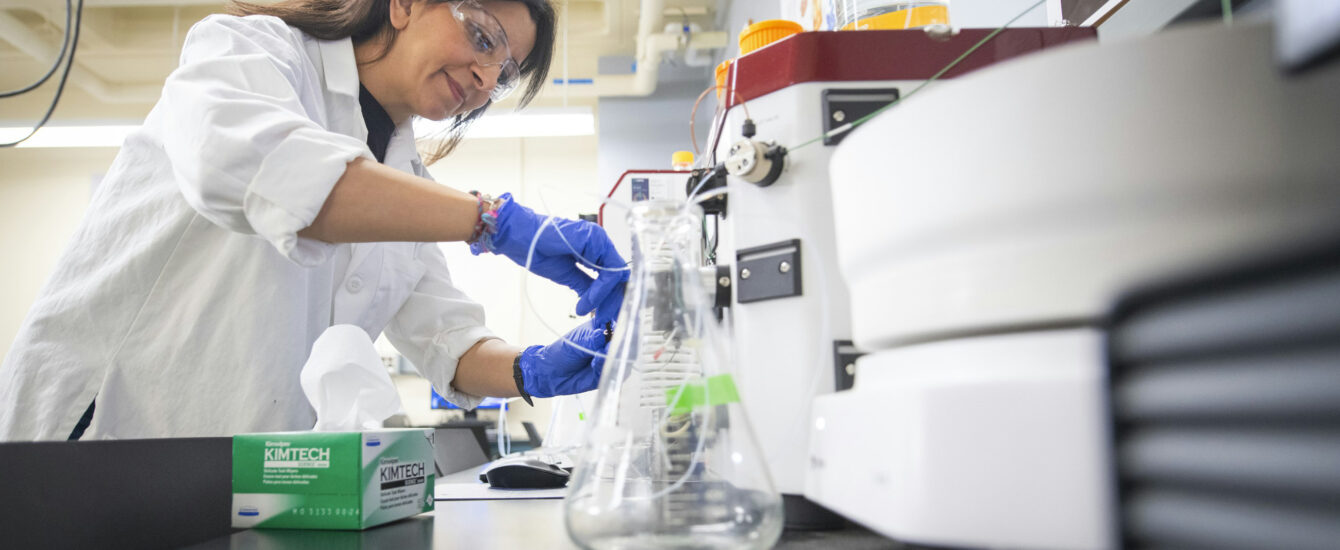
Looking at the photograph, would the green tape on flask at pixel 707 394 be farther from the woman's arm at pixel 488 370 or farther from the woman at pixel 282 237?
the woman's arm at pixel 488 370

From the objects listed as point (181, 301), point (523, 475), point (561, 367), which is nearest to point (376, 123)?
point (181, 301)

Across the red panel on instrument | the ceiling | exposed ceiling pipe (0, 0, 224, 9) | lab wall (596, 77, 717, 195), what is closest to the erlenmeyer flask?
the red panel on instrument

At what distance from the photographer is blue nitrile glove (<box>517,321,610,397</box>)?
123 centimetres

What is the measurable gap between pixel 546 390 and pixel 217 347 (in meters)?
0.51

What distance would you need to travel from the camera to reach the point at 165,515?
27.8 inches

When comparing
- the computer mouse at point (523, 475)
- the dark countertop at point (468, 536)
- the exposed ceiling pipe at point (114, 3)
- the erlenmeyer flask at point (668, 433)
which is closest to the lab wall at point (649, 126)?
the exposed ceiling pipe at point (114, 3)

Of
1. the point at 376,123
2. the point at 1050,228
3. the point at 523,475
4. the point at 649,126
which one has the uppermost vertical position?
the point at 649,126

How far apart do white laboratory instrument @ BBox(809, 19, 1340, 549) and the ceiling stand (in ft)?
13.2

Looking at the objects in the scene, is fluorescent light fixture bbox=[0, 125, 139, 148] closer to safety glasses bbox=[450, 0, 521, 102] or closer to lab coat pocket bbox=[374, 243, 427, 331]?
lab coat pocket bbox=[374, 243, 427, 331]

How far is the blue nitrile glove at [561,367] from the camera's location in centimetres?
123

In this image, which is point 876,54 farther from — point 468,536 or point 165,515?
point 165,515

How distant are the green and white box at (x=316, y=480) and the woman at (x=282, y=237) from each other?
0.24m

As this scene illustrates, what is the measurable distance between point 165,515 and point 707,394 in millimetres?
539

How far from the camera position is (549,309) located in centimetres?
525
